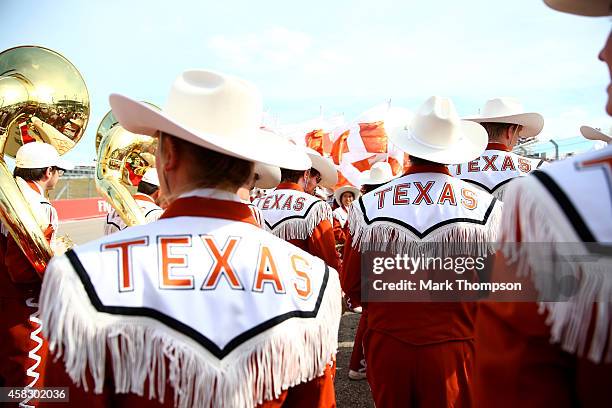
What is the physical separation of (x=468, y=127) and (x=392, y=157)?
15.6ft

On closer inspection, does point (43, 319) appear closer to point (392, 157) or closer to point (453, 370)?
point (453, 370)

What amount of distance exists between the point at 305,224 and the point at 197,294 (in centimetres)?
308

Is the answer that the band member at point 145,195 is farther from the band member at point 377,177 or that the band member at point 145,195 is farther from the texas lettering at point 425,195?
the band member at point 377,177

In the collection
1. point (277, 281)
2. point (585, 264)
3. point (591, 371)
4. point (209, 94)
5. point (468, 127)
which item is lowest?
point (591, 371)

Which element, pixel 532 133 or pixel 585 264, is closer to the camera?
pixel 585 264

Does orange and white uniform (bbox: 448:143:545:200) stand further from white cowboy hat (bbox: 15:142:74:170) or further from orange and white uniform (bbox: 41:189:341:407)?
white cowboy hat (bbox: 15:142:74:170)

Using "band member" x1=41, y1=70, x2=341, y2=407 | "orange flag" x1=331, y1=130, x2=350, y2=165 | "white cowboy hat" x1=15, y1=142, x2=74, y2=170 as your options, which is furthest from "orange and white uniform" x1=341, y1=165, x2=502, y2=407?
"orange flag" x1=331, y1=130, x2=350, y2=165

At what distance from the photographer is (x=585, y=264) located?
33.8 inches

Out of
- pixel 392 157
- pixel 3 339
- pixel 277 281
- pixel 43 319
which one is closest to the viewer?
pixel 43 319

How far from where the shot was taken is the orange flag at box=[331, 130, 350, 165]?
8.49 m

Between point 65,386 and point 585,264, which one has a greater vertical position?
point 585,264

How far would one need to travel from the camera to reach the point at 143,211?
414 centimetres

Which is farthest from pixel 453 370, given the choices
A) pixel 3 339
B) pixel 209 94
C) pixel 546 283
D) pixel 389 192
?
pixel 3 339

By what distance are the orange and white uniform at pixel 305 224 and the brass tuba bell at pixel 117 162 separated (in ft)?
4.22
